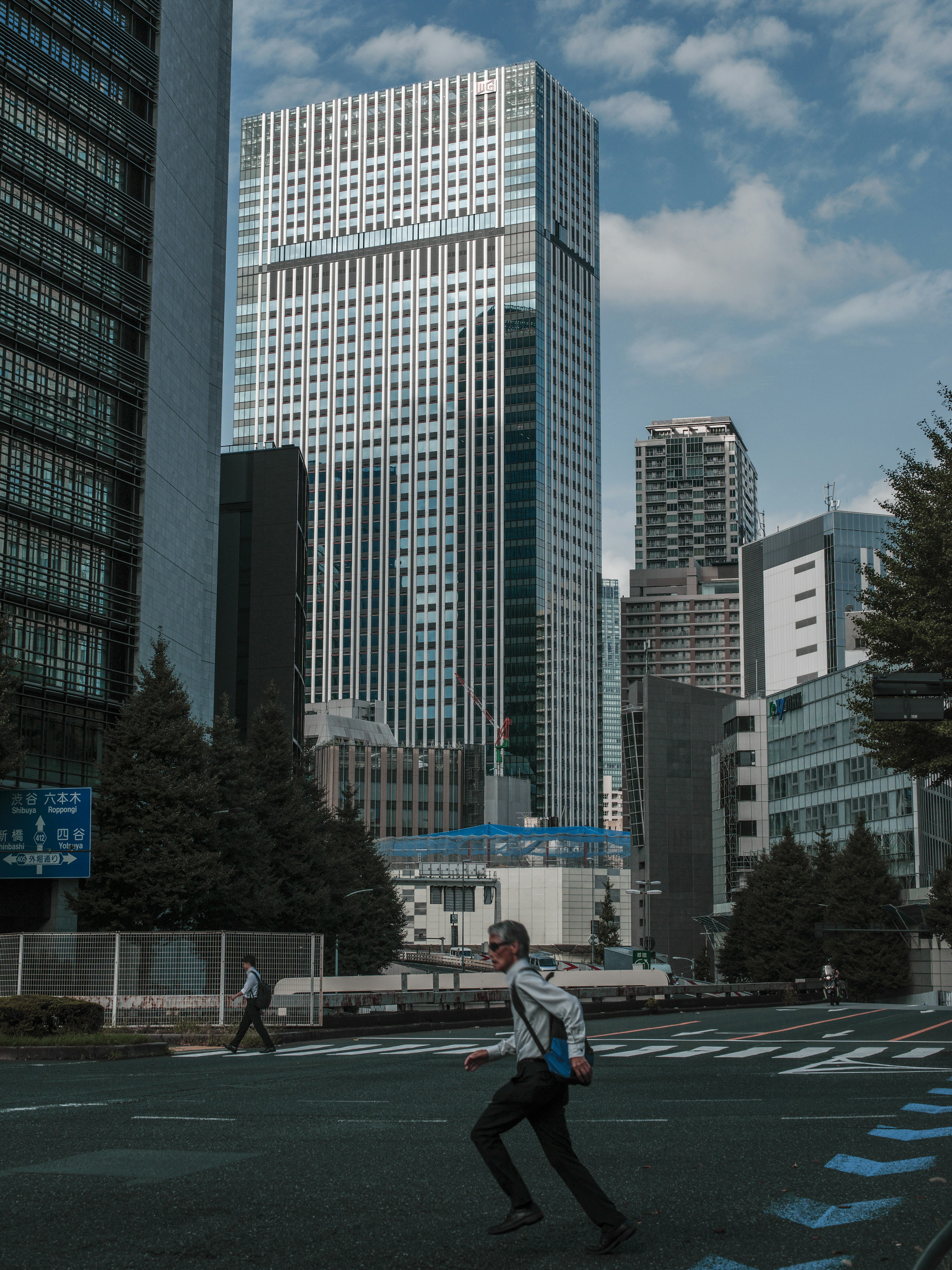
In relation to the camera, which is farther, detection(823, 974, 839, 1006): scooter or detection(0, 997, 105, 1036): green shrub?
detection(823, 974, 839, 1006): scooter

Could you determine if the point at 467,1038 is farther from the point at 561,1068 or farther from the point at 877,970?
the point at 877,970

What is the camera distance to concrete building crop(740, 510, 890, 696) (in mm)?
155000

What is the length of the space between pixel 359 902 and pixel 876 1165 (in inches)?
2094

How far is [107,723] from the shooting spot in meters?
59.5

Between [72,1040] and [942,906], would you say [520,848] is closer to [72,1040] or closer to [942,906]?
[942,906]

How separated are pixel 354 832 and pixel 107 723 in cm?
1862

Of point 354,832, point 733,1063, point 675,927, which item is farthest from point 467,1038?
point 675,927

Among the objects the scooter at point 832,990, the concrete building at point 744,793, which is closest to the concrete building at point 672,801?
the concrete building at point 744,793

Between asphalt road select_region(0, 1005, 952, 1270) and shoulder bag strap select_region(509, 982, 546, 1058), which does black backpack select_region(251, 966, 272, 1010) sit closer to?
asphalt road select_region(0, 1005, 952, 1270)

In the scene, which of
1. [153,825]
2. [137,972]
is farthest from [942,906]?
[137,972]

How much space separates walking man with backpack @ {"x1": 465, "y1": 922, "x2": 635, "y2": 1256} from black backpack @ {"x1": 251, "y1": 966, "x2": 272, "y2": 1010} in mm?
17037

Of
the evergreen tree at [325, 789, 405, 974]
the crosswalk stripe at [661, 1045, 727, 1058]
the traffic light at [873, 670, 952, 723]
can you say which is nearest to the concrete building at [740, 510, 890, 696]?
the evergreen tree at [325, 789, 405, 974]

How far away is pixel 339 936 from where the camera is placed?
6128 cm

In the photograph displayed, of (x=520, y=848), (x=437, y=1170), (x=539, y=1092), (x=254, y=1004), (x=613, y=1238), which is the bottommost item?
(x=254, y=1004)
